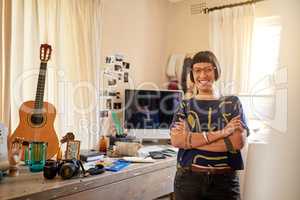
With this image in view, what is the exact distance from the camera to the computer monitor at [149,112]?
8.10 feet

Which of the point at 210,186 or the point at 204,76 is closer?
the point at 210,186

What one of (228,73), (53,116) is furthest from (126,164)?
(228,73)

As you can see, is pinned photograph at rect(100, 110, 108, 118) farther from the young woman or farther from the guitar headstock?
the young woman

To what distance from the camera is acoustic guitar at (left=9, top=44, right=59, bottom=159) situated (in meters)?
1.76

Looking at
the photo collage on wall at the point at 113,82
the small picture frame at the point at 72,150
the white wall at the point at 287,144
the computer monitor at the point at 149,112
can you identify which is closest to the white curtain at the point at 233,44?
the white wall at the point at 287,144

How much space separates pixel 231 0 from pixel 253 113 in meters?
1.02

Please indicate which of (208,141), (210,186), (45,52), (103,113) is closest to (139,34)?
(103,113)

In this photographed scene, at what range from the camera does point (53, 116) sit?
6.07 ft

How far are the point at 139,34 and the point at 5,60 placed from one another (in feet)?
4.36

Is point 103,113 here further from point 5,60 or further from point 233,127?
point 233,127

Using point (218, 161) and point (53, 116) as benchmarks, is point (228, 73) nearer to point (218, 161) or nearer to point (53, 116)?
point (218, 161)

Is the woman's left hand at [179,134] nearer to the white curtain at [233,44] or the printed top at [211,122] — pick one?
the printed top at [211,122]

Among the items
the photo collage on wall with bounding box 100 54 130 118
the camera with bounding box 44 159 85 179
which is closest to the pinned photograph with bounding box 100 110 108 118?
the photo collage on wall with bounding box 100 54 130 118

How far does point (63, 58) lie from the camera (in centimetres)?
209
